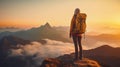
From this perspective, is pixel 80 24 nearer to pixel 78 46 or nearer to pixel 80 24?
pixel 80 24

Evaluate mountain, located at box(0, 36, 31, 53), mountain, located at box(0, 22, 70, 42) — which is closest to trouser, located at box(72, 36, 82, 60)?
mountain, located at box(0, 22, 70, 42)

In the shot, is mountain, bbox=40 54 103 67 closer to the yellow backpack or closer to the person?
the person

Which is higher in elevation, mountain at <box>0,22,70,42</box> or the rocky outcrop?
mountain at <box>0,22,70,42</box>

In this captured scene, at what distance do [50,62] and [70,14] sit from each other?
2.37 feet

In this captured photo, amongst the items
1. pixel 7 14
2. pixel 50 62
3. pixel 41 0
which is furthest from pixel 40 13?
pixel 50 62

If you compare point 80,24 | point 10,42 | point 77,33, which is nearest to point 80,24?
point 80,24

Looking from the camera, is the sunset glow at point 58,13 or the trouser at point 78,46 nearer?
the trouser at point 78,46

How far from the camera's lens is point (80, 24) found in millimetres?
4176

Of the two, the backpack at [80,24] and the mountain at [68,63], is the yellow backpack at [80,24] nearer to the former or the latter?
the backpack at [80,24]

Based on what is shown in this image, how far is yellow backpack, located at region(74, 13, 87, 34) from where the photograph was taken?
4.16m

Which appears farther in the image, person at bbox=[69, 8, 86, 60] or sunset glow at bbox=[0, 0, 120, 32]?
sunset glow at bbox=[0, 0, 120, 32]

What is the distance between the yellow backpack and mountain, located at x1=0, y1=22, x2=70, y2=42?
32cm

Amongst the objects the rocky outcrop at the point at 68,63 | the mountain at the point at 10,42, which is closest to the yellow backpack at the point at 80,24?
the rocky outcrop at the point at 68,63

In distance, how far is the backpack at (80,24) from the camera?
13.6ft
